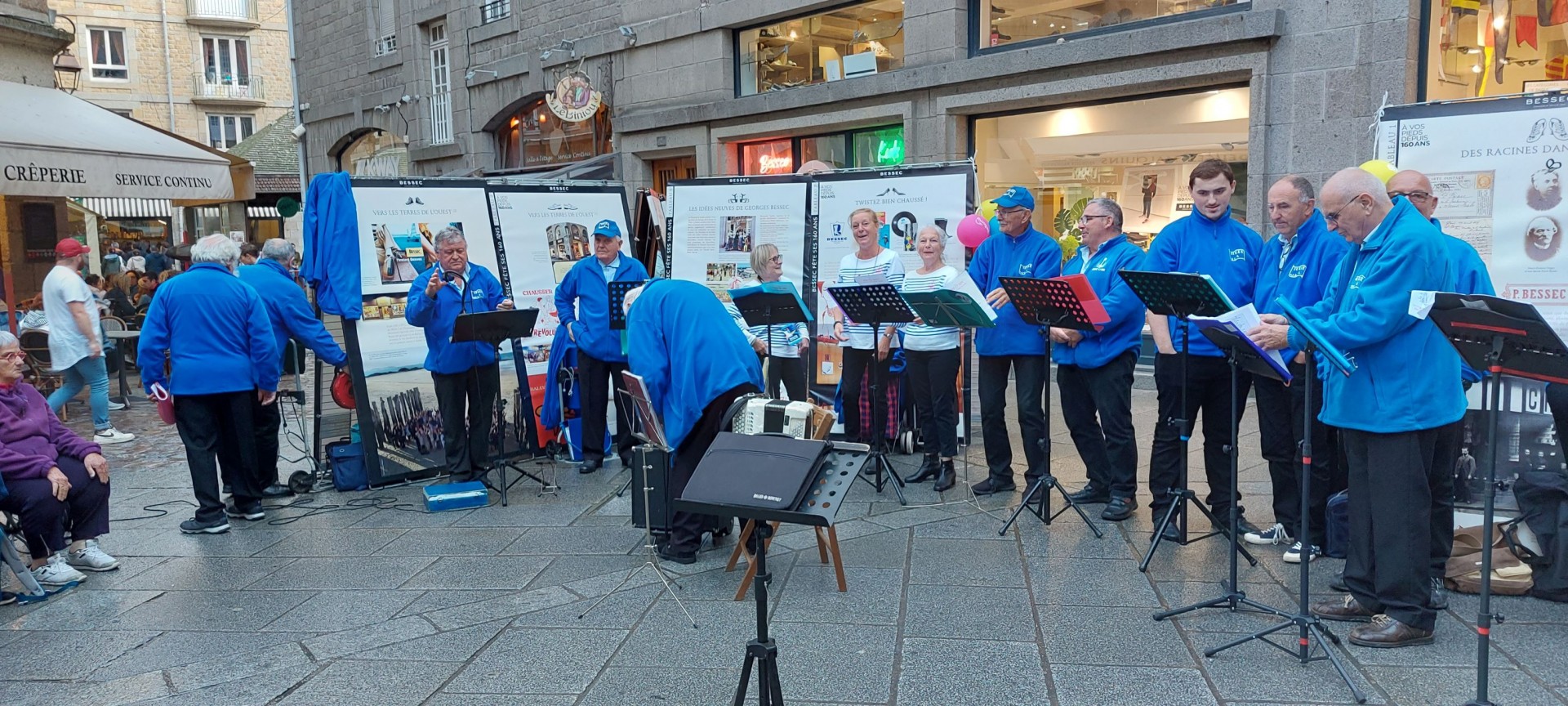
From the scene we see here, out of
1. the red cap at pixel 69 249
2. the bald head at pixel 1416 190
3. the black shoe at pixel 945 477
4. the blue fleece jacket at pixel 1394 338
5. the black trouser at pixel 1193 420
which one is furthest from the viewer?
the red cap at pixel 69 249

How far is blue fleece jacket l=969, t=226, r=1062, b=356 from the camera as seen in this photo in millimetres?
6426

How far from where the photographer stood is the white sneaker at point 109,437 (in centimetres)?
975

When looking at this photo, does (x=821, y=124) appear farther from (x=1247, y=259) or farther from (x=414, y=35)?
(x=414, y=35)

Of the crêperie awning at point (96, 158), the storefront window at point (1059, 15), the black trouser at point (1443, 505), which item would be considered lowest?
the black trouser at point (1443, 505)

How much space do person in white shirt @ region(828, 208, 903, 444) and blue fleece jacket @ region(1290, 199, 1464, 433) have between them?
3349mm

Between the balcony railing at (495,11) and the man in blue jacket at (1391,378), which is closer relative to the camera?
the man in blue jacket at (1391,378)

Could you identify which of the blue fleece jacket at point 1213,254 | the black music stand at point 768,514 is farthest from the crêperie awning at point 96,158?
the blue fleece jacket at point 1213,254

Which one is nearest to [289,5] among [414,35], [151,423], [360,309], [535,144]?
[414,35]

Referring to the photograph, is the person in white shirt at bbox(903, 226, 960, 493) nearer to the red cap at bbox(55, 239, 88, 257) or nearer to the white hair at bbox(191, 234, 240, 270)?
the white hair at bbox(191, 234, 240, 270)

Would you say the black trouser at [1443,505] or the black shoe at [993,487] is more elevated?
the black trouser at [1443,505]

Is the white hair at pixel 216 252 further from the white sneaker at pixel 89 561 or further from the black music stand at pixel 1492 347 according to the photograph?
the black music stand at pixel 1492 347

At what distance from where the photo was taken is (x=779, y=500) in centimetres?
332

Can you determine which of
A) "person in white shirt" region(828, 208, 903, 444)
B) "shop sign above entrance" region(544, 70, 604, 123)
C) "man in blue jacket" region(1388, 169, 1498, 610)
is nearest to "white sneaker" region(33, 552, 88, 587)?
"person in white shirt" region(828, 208, 903, 444)

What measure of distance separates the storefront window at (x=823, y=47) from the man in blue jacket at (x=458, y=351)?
640 cm
